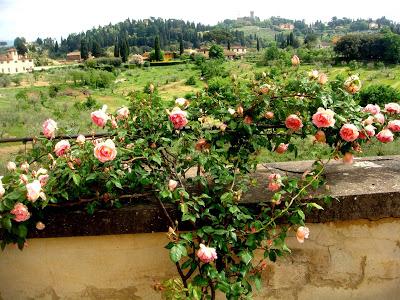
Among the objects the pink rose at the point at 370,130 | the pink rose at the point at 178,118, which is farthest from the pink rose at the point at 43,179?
the pink rose at the point at 370,130

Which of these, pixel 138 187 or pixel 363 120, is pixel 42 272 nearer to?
pixel 138 187

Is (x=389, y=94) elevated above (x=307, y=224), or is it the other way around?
(x=307, y=224)

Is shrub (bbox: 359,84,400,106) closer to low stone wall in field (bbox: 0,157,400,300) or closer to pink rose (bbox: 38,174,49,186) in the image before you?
low stone wall in field (bbox: 0,157,400,300)

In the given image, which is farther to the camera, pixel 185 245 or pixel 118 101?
pixel 118 101

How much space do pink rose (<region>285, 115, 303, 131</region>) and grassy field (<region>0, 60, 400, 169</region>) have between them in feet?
0.59

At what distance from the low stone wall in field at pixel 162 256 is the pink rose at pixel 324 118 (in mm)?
360

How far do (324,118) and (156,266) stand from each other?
1034 mm

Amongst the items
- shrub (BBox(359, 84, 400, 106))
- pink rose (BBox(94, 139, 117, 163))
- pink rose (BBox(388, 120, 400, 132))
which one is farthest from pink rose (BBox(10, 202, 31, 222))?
shrub (BBox(359, 84, 400, 106))

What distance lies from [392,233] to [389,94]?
114 ft

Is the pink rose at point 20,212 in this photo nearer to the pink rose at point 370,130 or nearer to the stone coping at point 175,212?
the stone coping at point 175,212

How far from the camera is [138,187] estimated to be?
200cm

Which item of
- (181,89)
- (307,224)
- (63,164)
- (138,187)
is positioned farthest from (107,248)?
(181,89)

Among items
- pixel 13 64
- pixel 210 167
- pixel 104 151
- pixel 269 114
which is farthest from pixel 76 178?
pixel 13 64

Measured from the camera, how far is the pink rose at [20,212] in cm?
171
